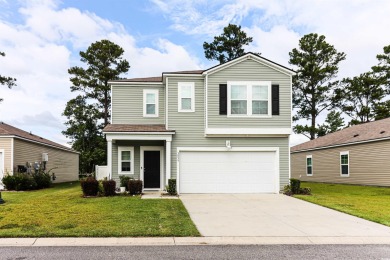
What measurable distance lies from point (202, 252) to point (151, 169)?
12029mm

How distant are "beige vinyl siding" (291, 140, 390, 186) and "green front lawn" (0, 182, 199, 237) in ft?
46.5

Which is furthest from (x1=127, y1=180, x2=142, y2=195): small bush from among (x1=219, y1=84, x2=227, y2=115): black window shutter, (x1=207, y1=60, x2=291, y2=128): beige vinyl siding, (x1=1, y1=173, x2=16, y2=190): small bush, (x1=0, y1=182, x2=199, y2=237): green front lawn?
(x1=1, y1=173, x2=16, y2=190): small bush

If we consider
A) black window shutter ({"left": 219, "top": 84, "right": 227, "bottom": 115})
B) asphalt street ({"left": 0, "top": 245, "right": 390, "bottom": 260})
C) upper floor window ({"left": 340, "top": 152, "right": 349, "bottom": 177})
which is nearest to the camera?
asphalt street ({"left": 0, "top": 245, "right": 390, "bottom": 260})

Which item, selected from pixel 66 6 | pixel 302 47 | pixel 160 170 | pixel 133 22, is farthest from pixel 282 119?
pixel 302 47

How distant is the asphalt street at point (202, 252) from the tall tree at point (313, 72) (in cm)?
3344

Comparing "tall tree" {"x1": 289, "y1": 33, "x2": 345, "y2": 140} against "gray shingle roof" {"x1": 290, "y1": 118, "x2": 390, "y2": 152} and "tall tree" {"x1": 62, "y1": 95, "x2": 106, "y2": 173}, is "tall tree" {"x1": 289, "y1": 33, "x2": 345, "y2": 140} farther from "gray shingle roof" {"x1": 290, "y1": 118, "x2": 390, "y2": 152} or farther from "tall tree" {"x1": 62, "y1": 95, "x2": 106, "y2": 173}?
"tall tree" {"x1": 62, "y1": 95, "x2": 106, "y2": 173}

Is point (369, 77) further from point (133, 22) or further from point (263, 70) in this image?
point (133, 22)

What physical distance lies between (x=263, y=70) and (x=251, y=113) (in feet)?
7.17

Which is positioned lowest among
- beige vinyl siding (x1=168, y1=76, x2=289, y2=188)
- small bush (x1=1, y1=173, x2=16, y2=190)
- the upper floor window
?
small bush (x1=1, y1=173, x2=16, y2=190)

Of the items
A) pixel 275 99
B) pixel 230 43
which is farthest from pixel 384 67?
pixel 275 99

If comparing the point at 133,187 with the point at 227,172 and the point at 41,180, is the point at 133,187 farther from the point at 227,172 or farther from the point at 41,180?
the point at 41,180

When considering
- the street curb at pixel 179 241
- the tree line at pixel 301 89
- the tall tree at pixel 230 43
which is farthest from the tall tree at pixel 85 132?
the street curb at pixel 179 241

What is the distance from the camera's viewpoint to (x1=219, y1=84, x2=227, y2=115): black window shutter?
56.7ft

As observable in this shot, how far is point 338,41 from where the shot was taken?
39.2 metres
